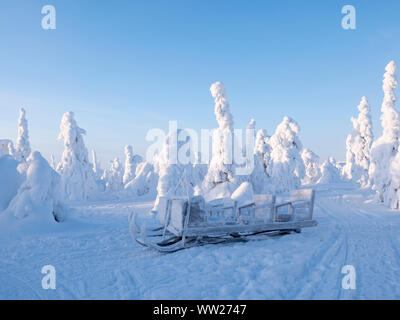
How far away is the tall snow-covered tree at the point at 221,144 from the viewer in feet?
72.6

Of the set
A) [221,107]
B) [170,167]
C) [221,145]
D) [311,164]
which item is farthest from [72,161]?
[311,164]

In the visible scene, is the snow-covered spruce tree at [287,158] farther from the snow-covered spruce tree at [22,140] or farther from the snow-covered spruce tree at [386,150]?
the snow-covered spruce tree at [22,140]

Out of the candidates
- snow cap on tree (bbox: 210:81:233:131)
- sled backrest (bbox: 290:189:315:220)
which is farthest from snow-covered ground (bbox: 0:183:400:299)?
snow cap on tree (bbox: 210:81:233:131)

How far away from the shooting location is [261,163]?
100 feet

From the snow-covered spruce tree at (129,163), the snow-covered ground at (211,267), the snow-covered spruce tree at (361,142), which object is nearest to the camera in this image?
the snow-covered ground at (211,267)

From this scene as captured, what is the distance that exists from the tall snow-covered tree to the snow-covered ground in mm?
13408

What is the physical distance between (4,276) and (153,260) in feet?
10.7

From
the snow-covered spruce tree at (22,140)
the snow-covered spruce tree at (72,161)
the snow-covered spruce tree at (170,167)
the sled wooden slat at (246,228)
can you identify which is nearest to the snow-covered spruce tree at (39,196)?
the sled wooden slat at (246,228)

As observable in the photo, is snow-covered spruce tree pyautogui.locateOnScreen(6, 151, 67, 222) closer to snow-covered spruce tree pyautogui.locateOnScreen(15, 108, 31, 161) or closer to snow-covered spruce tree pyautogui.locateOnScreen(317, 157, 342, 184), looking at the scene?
snow-covered spruce tree pyautogui.locateOnScreen(15, 108, 31, 161)

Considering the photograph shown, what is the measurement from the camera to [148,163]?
39.0 m

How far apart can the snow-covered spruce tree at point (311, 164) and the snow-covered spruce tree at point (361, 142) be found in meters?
11.6

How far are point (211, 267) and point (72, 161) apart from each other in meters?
28.3
